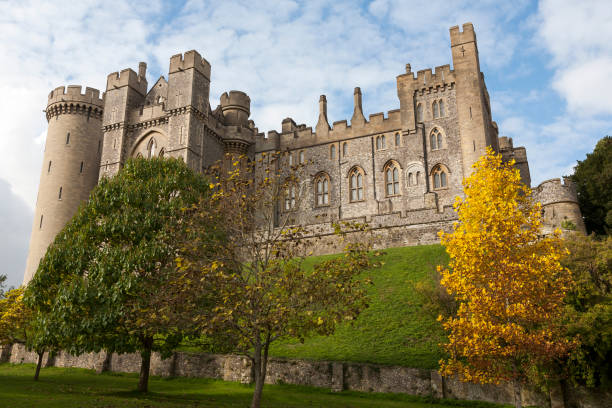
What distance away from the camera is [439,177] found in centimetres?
3750

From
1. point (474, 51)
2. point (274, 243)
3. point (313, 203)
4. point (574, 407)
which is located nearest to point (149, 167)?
point (274, 243)

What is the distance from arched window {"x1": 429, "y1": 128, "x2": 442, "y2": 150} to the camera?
3803 centimetres

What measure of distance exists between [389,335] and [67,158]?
108 feet

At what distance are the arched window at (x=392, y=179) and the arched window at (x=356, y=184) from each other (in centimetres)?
225

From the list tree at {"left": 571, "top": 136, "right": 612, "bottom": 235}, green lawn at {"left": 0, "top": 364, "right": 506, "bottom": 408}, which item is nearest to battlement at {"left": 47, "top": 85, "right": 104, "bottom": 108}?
green lawn at {"left": 0, "top": 364, "right": 506, "bottom": 408}

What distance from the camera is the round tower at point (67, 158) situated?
4053cm

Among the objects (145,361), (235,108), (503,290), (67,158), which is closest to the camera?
(503,290)

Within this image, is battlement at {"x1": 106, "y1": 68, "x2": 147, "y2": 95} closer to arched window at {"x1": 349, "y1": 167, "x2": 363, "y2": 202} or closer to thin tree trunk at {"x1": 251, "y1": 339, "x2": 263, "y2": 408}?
arched window at {"x1": 349, "y1": 167, "x2": 363, "y2": 202}

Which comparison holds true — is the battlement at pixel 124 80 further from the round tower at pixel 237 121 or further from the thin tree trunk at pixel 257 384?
the thin tree trunk at pixel 257 384

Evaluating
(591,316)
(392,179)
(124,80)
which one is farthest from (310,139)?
(591,316)

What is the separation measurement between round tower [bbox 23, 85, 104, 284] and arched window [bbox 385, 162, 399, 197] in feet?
80.1

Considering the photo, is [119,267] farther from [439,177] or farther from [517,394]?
[439,177]

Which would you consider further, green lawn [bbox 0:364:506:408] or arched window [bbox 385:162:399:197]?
arched window [bbox 385:162:399:197]

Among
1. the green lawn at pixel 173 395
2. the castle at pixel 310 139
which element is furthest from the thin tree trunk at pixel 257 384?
the castle at pixel 310 139
